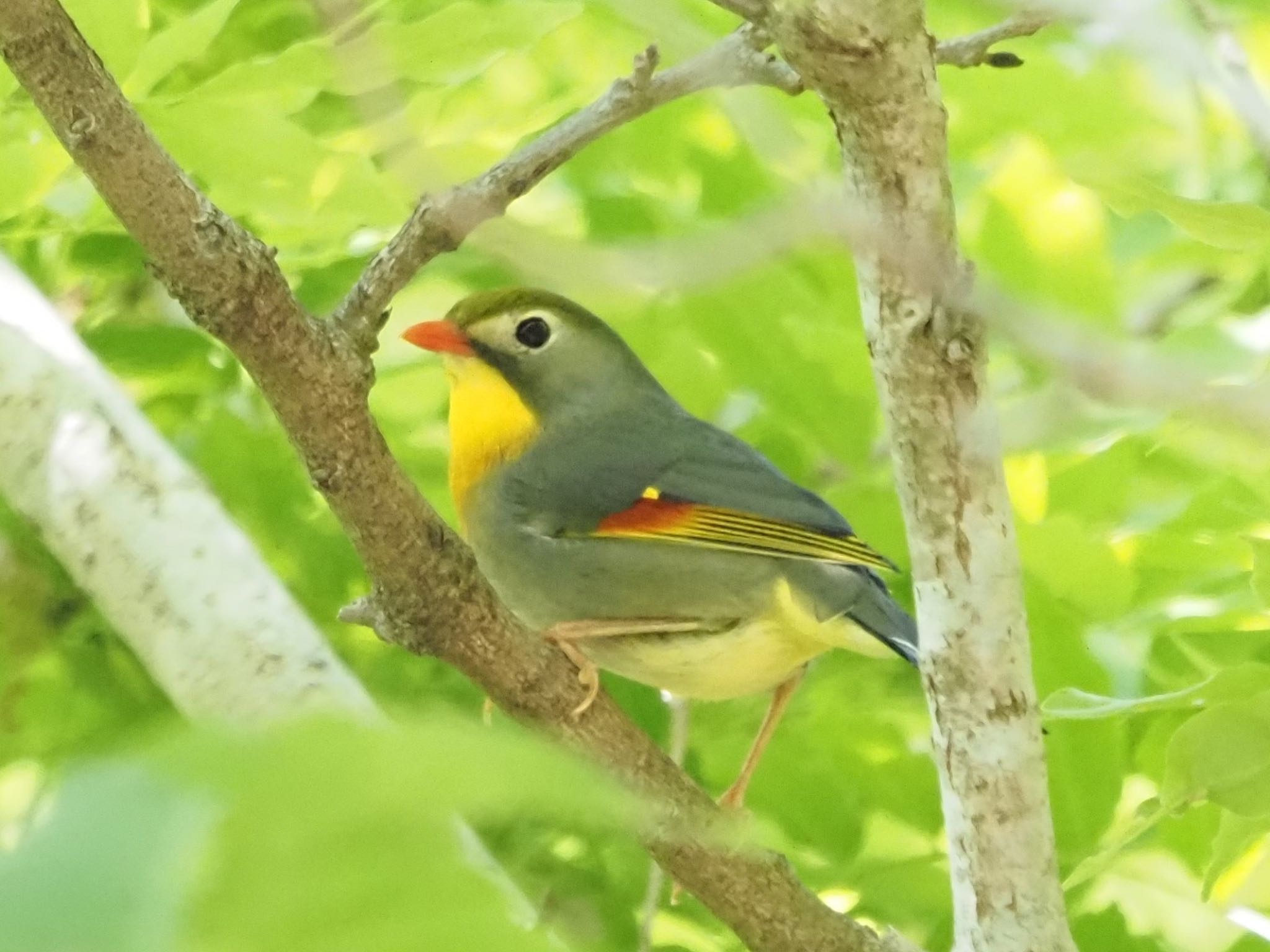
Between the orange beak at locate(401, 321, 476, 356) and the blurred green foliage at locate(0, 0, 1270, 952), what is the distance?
0.10m

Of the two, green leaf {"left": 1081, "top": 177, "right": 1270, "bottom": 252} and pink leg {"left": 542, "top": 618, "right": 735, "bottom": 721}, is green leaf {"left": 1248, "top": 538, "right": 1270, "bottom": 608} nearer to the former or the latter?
green leaf {"left": 1081, "top": 177, "right": 1270, "bottom": 252}

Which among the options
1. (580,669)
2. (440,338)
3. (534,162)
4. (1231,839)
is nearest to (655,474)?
(440,338)

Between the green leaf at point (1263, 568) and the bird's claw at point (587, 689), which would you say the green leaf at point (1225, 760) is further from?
the bird's claw at point (587, 689)

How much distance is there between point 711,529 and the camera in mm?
2273

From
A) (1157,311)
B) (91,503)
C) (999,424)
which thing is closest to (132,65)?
(91,503)

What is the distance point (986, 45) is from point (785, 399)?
556 millimetres

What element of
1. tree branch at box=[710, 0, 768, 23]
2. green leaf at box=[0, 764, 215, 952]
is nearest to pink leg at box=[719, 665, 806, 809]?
tree branch at box=[710, 0, 768, 23]

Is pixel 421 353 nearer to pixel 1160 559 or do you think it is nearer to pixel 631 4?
pixel 1160 559

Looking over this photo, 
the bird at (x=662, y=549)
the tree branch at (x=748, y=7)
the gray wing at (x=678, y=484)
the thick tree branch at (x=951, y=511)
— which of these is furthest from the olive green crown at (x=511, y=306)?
the tree branch at (x=748, y=7)

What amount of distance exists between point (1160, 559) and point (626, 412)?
2.75ft

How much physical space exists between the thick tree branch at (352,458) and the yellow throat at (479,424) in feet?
2.28

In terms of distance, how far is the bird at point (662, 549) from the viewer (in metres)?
2.19

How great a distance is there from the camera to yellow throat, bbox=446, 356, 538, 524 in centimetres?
239

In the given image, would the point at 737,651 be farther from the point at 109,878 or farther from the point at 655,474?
the point at 109,878
